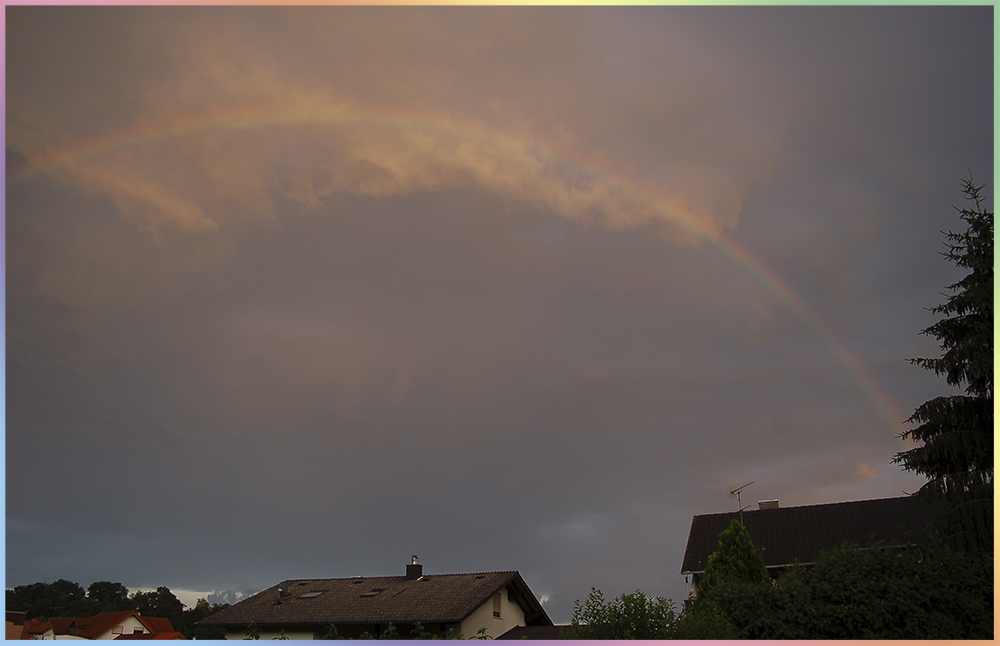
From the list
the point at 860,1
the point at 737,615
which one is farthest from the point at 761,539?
the point at 860,1

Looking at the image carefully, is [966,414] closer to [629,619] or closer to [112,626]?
[629,619]

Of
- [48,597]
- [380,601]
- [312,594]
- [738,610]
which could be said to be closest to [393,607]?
[380,601]

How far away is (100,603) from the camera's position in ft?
72.0

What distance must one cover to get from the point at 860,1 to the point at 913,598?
17.9 ft

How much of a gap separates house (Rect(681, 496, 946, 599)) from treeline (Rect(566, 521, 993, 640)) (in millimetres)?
15353

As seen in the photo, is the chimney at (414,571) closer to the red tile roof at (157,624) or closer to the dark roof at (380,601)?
the dark roof at (380,601)

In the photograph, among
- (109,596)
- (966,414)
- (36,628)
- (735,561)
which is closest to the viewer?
(966,414)

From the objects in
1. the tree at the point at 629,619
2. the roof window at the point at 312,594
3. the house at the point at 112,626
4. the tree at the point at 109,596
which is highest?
the tree at the point at 109,596

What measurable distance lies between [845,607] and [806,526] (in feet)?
61.1

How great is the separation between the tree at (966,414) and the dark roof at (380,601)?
1079 centimetres

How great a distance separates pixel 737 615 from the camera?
313 inches

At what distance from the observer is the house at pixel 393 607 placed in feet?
59.0

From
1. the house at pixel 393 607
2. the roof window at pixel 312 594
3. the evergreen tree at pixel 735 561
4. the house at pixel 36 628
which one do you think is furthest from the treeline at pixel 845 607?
the roof window at pixel 312 594

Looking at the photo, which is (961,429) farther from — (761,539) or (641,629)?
(761,539)
